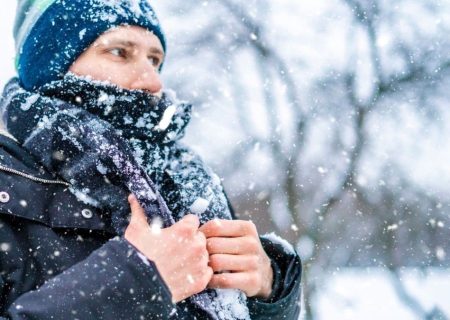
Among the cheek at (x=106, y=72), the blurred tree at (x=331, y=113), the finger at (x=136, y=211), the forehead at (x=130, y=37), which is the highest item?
the forehead at (x=130, y=37)

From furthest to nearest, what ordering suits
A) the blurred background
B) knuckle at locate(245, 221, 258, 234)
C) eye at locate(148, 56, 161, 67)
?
the blurred background, eye at locate(148, 56, 161, 67), knuckle at locate(245, 221, 258, 234)

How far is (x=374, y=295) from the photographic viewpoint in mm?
13547

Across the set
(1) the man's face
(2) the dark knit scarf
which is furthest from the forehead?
(2) the dark knit scarf

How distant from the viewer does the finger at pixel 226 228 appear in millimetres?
1332

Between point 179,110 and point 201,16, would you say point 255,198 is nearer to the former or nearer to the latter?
point 201,16

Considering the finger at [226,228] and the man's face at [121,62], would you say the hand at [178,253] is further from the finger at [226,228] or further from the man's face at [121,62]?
the man's face at [121,62]

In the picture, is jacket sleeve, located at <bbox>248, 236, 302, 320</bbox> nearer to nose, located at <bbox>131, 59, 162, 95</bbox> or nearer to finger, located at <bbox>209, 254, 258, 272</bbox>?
finger, located at <bbox>209, 254, 258, 272</bbox>

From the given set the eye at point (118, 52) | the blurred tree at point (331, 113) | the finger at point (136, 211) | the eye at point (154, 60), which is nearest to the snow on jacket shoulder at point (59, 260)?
the finger at point (136, 211)

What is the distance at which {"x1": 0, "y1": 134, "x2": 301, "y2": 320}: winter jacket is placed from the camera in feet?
3.62

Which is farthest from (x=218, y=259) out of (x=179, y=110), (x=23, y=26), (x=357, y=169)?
(x=357, y=169)

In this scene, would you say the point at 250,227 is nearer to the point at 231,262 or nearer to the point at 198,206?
the point at 231,262

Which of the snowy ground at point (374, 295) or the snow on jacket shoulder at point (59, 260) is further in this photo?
the snowy ground at point (374, 295)

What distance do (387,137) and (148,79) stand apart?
5165 mm

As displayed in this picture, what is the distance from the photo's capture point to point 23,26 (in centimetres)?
213
